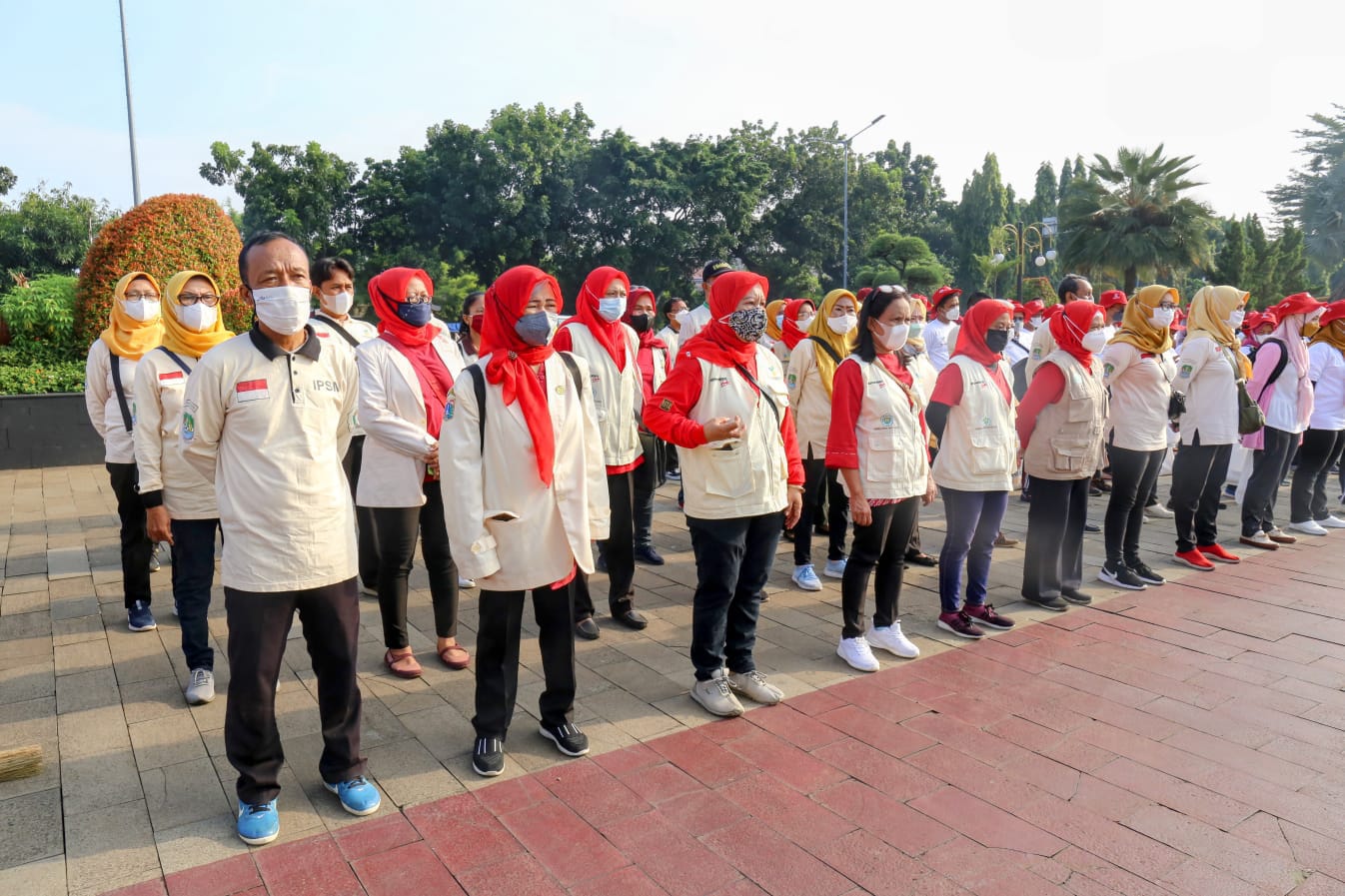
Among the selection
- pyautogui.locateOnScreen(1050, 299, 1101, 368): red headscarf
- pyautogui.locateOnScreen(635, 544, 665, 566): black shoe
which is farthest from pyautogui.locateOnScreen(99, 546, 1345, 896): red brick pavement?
pyautogui.locateOnScreen(635, 544, 665, 566): black shoe

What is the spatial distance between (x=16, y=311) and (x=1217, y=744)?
14581mm

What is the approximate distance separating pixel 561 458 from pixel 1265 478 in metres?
6.64

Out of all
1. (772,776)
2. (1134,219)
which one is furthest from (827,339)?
(1134,219)

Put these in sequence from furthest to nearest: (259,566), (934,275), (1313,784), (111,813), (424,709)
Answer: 1. (934,275)
2. (424,709)
3. (1313,784)
4. (111,813)
5. (259,566)

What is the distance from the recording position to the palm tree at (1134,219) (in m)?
28.4

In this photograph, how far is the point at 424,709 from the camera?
3.97 m

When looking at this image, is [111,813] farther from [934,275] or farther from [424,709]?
[934,275]

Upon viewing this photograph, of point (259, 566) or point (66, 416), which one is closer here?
point (259, 566)

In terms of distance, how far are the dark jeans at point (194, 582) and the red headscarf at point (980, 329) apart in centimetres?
411

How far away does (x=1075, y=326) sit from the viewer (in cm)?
534

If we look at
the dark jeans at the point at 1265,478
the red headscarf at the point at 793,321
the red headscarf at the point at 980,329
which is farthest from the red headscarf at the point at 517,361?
the dark jeans at the point at 1265,478

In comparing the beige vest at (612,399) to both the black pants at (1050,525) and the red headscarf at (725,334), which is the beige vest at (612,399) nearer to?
the red headscarf at (725,334)

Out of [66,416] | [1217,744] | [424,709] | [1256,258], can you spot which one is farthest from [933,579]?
[1256,258]

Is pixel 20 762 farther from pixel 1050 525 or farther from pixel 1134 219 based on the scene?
pixel 1134 219
